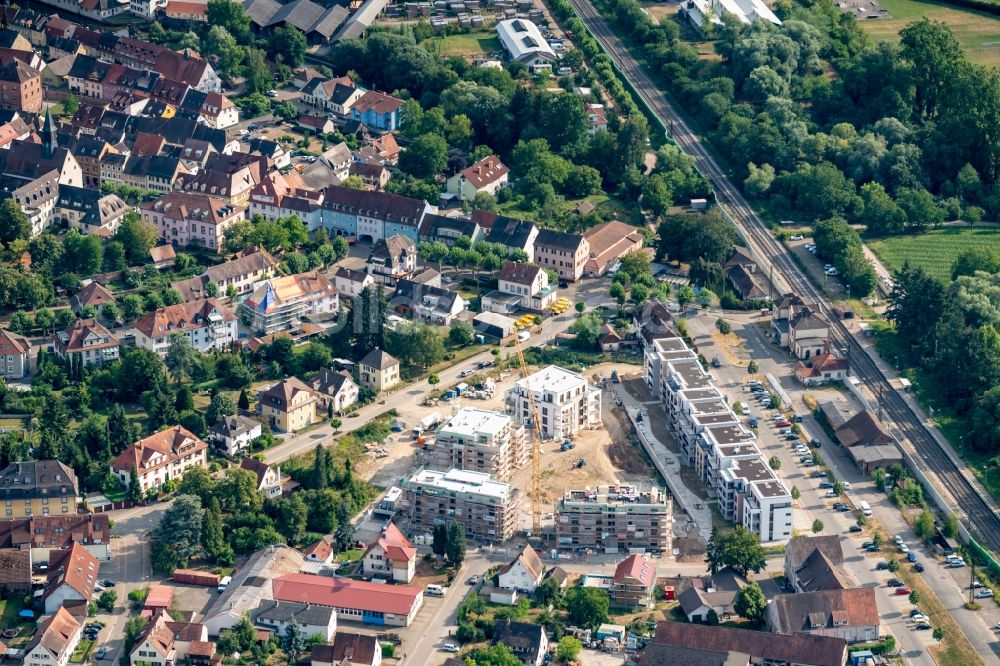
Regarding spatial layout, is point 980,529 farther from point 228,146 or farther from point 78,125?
point 78,125

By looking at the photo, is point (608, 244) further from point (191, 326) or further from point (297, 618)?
point (297, 618)

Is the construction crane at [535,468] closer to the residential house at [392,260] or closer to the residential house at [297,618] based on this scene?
the residential house at [297,618]

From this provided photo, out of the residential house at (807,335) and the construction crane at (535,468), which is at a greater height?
the residential house at (807,335)

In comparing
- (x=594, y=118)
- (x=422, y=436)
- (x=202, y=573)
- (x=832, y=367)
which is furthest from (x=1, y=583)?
(x=594, y=118)

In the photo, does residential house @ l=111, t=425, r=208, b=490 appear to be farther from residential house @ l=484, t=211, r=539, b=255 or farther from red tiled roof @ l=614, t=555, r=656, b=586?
residential house @ l=484, t=211, r=539, b=255

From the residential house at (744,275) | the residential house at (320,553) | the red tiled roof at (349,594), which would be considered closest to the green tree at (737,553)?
the red tiled roof at (349,594)

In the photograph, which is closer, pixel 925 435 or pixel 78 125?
pixel 925 435
